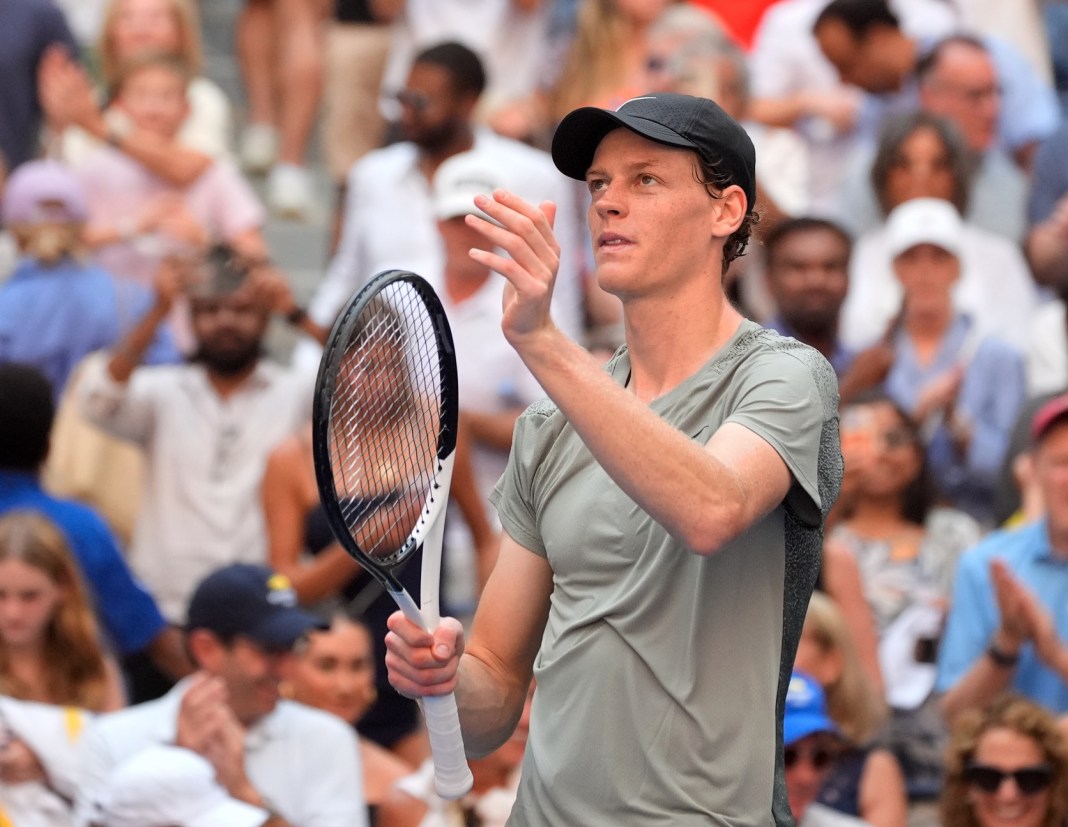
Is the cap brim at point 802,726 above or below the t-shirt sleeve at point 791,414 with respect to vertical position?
below

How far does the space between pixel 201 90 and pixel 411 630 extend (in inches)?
248

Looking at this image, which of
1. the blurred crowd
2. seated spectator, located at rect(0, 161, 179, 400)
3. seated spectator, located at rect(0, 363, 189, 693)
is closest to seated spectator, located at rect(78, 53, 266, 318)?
the blurred crowd

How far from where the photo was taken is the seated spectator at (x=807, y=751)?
493 centimetres

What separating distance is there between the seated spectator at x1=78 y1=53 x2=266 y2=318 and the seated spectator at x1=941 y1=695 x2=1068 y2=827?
3.55m

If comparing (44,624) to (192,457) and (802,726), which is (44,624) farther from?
(802,726)

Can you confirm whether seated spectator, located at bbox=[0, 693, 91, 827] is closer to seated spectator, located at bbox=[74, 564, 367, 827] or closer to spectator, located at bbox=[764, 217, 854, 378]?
seated spectator, located at bbox=[74, 564, 367, 827]

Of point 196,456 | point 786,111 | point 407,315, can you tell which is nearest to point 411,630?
point 407,315

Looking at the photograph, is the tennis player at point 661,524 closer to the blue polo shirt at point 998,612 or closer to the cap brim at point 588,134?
the cap brim at point 588,134

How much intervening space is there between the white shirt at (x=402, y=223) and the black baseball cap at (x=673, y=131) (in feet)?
14.0

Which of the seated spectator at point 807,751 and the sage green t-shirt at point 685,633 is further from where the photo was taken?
the seated spectator at point 807,751

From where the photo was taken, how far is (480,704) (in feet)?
10.1

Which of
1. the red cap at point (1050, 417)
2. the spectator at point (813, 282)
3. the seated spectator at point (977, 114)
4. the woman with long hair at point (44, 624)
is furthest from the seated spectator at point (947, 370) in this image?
the woman with long hair at point (44, 624)

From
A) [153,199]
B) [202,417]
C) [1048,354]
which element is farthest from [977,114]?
[202,417]

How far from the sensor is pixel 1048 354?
7.18m
